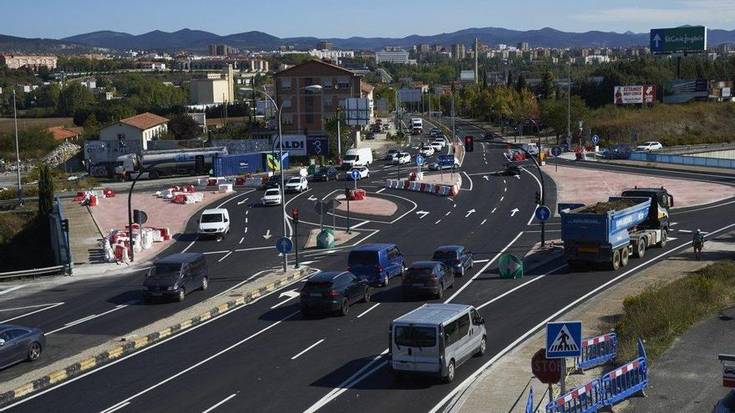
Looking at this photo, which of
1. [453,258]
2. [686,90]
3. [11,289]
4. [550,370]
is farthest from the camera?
[686,90]

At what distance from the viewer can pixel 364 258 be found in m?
32.4

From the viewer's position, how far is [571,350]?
48.0 ft

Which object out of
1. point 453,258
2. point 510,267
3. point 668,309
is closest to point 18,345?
point 453,258

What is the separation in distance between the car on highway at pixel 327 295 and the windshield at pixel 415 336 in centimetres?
760

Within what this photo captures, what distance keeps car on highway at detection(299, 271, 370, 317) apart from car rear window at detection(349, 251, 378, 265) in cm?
402

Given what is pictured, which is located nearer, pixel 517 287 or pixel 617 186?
pixel 517 287

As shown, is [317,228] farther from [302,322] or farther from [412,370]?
[412,370]

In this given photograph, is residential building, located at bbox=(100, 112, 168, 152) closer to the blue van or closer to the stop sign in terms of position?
the blue van

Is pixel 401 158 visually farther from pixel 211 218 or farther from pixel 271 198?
pixel 211 218

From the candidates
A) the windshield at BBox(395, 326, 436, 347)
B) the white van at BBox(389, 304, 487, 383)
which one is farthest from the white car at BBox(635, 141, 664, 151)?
the windshield at BBox(395, 326, 436, 347)

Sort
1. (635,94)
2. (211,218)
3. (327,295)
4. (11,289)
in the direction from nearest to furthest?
(327,295) < (11,289) < (211,218) < (635,94)

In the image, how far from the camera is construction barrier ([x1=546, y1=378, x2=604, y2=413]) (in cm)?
1573

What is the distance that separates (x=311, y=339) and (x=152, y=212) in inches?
1329

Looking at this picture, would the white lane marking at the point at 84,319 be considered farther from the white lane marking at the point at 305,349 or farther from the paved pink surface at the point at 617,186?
the paved pink surface at the point at 617,186
